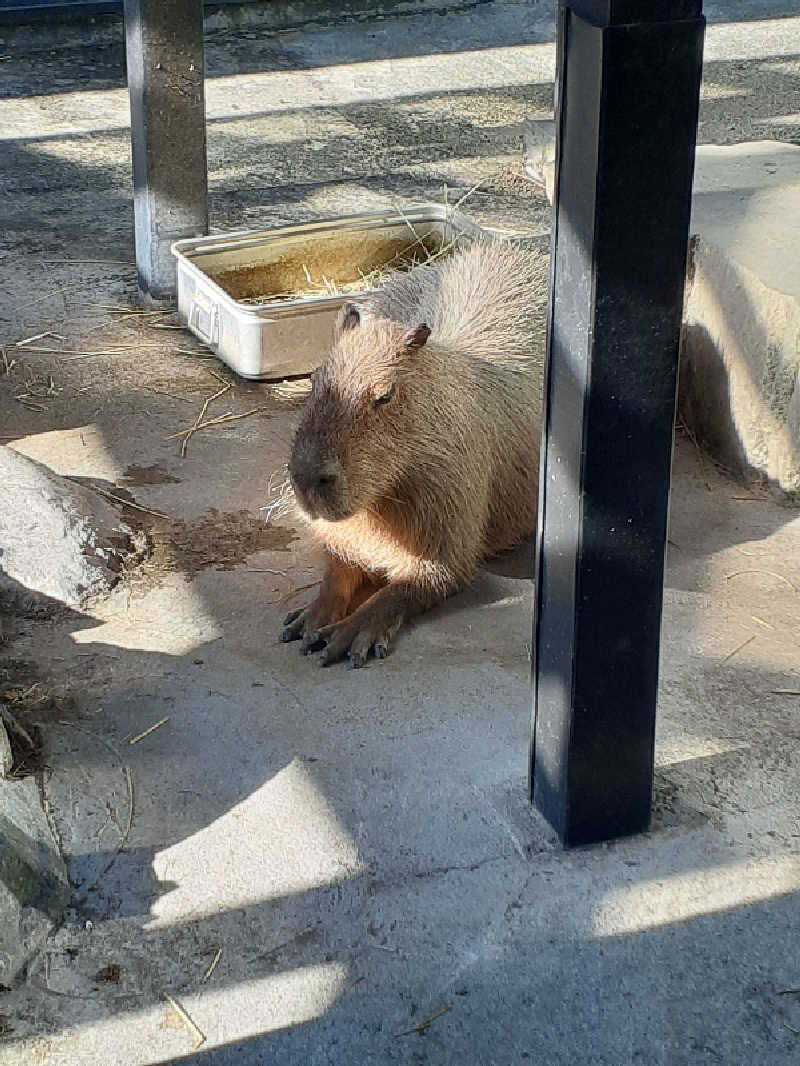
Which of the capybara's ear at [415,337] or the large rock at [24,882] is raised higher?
the capybara's ear at [415,337]

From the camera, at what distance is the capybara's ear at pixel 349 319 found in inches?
131

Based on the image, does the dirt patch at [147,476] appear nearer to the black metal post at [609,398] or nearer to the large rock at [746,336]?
the large rock at [746,336]

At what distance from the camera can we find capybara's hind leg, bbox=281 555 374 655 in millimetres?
3393

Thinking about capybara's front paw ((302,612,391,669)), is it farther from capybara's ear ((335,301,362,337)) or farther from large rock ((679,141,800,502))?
large rock ((679,141,800,502))

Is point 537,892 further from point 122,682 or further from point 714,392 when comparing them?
point 714,392

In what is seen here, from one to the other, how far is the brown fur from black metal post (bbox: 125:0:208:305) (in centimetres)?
142

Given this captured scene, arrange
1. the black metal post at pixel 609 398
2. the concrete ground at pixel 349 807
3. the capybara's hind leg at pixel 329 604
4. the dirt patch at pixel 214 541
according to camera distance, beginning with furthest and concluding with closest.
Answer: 1. the dirt patch at pixel 214 541
2. the capybara's hind leg at pixel 329 604
3. the concrete ground at pixel 349 807
4. the black metal post at pixel 609 398

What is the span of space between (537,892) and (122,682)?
43.4 inches

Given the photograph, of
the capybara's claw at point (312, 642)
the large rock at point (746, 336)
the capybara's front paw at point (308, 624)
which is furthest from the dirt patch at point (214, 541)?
the large rock at point (746, 336)

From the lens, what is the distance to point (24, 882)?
2.37m

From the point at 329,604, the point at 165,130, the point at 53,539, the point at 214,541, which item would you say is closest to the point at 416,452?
the point at 329,604

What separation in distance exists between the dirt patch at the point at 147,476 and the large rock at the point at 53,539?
0.38 meters

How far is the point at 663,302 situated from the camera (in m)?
2.20

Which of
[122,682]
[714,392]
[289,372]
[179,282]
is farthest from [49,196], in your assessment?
[122,682]
